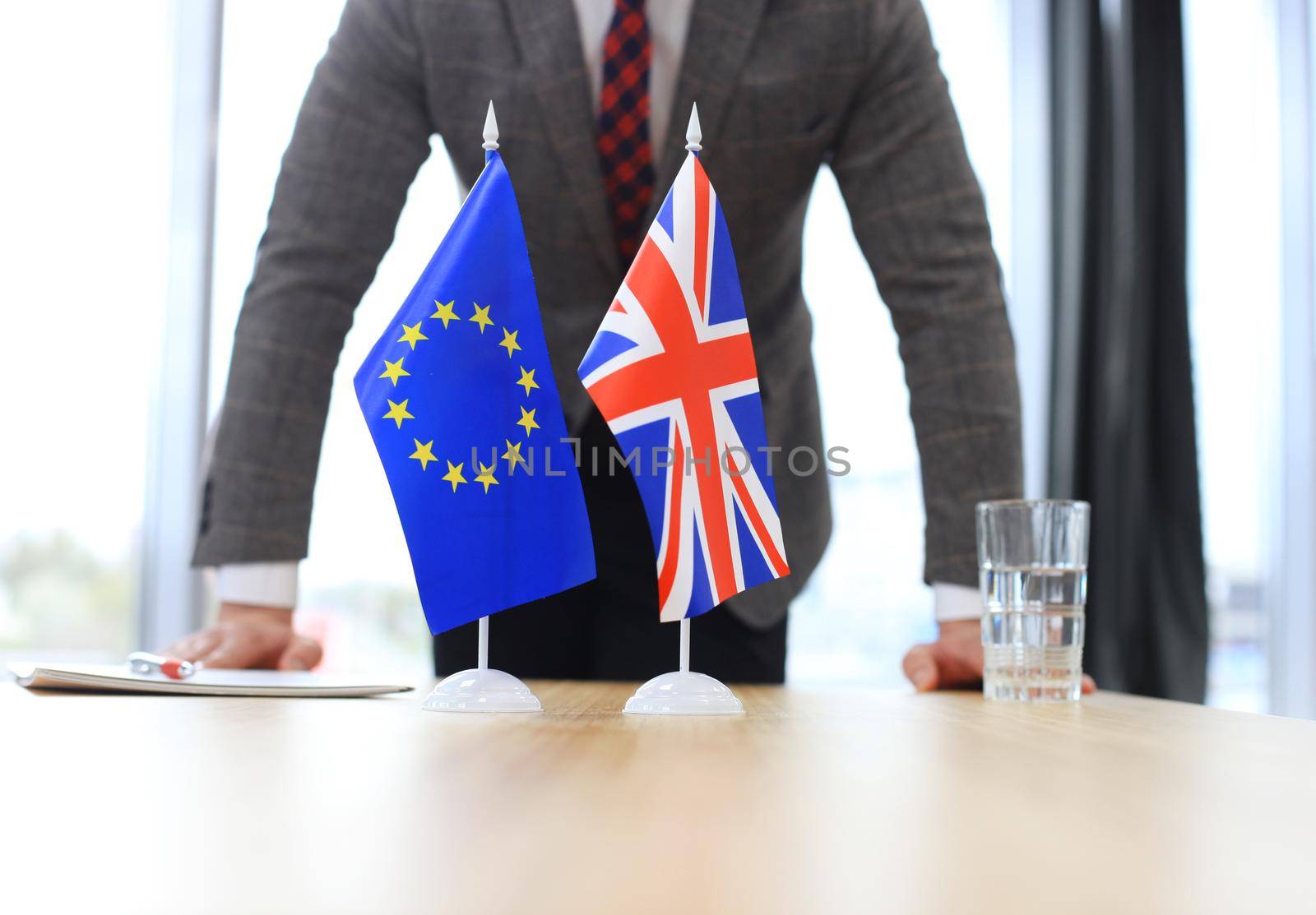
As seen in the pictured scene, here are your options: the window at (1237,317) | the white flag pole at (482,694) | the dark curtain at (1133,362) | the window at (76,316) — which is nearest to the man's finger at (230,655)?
the white flag pole at (482,694)

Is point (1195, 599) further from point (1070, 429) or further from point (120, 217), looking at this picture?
point (120, 217)

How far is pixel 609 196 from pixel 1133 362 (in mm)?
1877

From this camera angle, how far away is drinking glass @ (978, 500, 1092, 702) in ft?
→ 2.83

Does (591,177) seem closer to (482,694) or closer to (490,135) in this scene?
(490,135)

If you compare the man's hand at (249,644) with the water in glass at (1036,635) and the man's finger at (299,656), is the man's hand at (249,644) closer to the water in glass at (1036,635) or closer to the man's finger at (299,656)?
the man's finger at (299,656)

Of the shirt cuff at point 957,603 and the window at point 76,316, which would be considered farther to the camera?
the window at point 76,316

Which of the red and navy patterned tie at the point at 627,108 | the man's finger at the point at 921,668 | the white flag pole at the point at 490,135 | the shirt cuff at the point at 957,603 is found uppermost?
the red and navy patterned tie at the point at 627,108

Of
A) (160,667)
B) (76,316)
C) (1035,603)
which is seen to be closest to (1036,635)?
(1035,603)

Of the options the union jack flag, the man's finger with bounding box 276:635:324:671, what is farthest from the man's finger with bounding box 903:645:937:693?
the man's finger with bounding box 276:635:324:671

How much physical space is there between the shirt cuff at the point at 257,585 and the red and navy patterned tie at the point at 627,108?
50 centimetres

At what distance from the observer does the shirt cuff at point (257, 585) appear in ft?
3.48

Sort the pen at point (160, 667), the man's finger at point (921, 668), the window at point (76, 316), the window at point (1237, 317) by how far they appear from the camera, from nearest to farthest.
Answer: the pen at point (160, 667)
the man's finger at point (921, 668)
the window at point (76, 316)
the window at point (1237, 317)

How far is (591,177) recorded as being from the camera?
1163mm

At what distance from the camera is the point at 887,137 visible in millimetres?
1210
